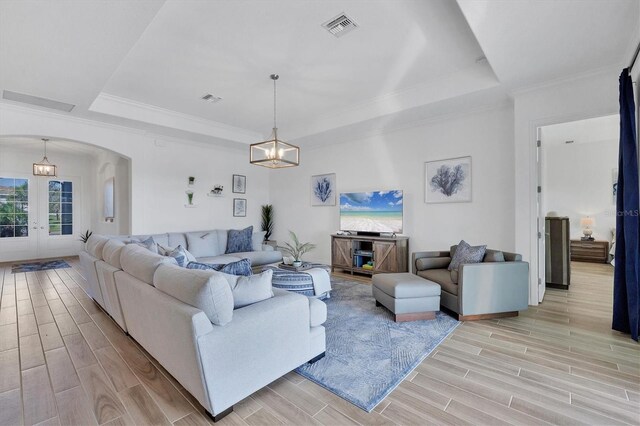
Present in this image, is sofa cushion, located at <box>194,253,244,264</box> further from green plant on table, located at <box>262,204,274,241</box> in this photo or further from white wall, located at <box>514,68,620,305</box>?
white wall, located at <box>514,68,620,305</box>

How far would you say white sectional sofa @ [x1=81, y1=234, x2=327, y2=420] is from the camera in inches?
67.3

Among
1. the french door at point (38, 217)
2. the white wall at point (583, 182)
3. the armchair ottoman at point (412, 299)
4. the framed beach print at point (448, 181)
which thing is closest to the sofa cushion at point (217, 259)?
the armchair ottoman at point (412, 299)

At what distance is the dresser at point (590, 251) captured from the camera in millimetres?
6633

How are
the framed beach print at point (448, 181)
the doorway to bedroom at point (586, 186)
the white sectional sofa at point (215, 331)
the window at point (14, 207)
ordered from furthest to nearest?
the window at point (14, 207)
the doorway to bedroom at point (586, 186)
the framed beach print at point (448, 181)
the white sectional sofa at point (215, 331)

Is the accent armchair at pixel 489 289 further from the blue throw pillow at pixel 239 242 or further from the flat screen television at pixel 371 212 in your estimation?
the blue throw pillow at pixel 239 242

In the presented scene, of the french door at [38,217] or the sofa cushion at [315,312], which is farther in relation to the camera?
the french door at [38,217]

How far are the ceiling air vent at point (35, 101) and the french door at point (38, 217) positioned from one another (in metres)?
5.09

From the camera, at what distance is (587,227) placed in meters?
7.06

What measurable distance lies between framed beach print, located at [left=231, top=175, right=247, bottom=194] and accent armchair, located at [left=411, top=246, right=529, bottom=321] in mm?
5156

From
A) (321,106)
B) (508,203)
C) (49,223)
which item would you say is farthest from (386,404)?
(49,223)

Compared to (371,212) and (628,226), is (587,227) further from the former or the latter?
(371,212)

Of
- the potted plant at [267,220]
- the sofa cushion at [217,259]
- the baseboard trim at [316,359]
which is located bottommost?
the baseboard trim at [316,359]

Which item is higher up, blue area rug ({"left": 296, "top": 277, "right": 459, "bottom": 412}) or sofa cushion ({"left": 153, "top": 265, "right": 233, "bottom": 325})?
sofa cushion ({"left": 153, "top": 265, "right": 233, "bottom": 325})

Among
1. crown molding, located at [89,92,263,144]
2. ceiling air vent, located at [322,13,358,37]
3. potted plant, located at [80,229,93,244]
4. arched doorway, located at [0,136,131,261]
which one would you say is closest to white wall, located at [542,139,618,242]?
ceiling air vent, located at [322,13,358,37]
